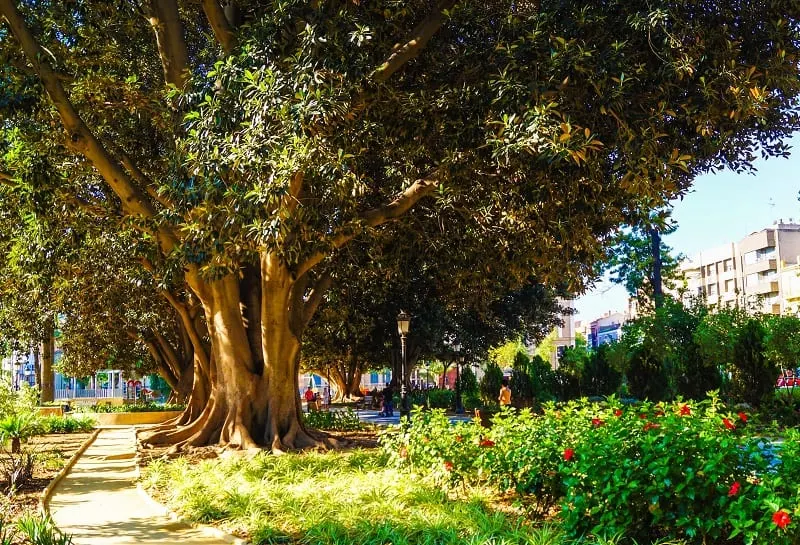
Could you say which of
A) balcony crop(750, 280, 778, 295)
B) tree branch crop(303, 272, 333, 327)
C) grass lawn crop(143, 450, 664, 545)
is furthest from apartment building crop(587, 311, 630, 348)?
grass lawn crop(143, 450, 664, 545)

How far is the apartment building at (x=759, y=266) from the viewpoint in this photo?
255 feet

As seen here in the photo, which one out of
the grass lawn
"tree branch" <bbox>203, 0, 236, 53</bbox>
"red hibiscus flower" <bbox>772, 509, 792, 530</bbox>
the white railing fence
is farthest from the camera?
the white railing fence

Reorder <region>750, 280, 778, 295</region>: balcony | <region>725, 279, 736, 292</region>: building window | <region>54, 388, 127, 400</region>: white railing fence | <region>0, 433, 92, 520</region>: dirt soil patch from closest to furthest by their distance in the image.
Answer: <region>0, 433, 92, 520</region>: dirt soil patch → <region>54, 388, 127, 400</region>: white railing fence → <region>750, 280, 778, 295</region>: balcony → <region>725, 279, 736, 292</region>: building window

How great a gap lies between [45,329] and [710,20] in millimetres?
24598

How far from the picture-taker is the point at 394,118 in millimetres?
11688

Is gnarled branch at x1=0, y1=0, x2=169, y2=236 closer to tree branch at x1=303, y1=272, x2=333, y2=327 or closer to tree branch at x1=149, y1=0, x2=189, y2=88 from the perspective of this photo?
tree branch at x1=149, y1=0, x2=189, y2=88

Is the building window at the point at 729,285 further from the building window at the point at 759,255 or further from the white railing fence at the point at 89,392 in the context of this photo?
the white railing fence at the point at 89,392

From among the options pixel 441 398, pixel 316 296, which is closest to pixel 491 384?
pixel 441 398

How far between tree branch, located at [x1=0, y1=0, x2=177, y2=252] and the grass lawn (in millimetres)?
4439

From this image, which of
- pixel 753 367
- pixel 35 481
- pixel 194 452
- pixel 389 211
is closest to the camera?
pixel 35 481

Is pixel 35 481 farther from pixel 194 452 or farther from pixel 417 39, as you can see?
pixel 417 39

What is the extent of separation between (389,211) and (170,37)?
5.15 meters

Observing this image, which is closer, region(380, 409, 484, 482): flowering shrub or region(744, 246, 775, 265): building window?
region(380, 409, 484, 482): flowering shrub

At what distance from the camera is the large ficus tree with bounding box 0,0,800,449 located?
384 inches
